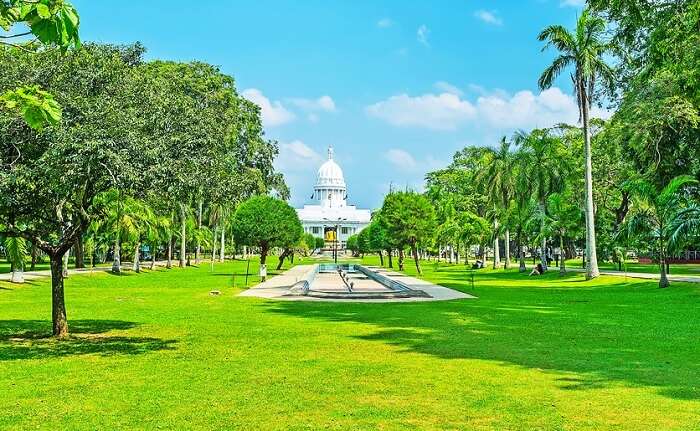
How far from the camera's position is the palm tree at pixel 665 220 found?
27.2 meters

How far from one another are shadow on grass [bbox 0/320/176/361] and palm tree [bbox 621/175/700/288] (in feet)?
69.2

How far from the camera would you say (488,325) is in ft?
58.0

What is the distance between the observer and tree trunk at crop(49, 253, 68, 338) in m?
14.7

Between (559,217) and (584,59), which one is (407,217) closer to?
(559,217)

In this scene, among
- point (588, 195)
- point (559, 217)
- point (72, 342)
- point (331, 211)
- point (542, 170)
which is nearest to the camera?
point (72, 342)

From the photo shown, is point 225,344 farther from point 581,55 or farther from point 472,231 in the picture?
point 472,231

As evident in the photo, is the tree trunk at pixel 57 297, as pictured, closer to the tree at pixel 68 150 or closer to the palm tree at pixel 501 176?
the tree at pixel 68 150

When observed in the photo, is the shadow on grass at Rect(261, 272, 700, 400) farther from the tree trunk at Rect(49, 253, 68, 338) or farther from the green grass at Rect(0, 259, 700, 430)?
the tree trunk at Rect(49, 253, 68, 338)

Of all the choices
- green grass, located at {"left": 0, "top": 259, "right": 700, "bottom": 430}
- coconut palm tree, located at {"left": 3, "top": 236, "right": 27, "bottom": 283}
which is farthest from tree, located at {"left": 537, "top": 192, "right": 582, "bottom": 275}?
coconut palm tree, located at {"left": 3, "top": 236, "right": 27, "bottom": 283}

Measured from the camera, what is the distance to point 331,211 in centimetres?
17900

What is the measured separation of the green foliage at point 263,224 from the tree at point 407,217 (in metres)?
7.40

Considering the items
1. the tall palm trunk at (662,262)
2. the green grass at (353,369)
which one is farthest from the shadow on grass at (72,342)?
the tall palm trunk at (662,262)

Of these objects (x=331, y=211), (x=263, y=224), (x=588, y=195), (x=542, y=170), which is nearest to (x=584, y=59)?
(x=588, y=195)

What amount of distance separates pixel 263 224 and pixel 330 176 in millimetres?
137860
